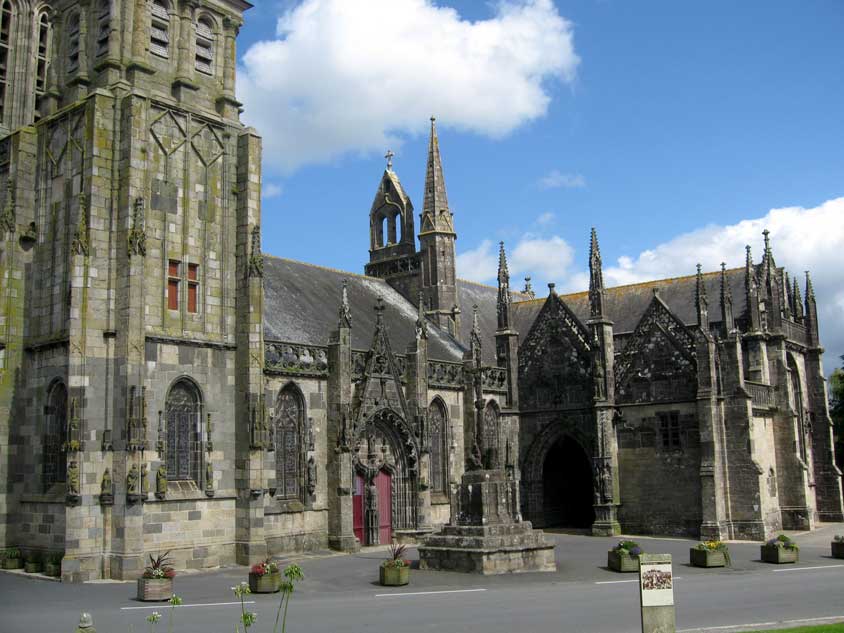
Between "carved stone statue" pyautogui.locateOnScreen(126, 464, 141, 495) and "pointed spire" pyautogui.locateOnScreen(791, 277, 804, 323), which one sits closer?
"carved stone statue" pyautogui.locateOnScreen(126, 464, 141, 495)

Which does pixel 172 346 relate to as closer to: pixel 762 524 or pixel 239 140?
pixel 239 140

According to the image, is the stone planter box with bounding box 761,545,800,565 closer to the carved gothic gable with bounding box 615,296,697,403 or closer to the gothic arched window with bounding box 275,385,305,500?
the carved gothic gable with bounding box 615,296,697,403

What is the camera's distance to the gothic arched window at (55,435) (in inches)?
996

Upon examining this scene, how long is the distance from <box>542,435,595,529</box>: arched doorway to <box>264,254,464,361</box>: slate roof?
21.5 feet

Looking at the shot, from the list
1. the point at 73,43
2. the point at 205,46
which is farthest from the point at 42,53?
the point at 205,46

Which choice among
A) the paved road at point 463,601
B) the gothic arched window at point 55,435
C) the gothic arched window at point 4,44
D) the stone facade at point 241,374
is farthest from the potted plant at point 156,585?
the gothic arched window at point 4,44

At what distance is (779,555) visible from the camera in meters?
26.2

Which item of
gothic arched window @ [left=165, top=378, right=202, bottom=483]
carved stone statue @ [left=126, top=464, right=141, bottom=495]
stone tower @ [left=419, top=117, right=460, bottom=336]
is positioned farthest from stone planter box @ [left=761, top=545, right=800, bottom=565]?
stone tower @ [left=419, top=117, right=460, bottom=336]

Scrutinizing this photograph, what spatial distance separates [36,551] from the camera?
2477 cm

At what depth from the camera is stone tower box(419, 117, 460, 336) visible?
43531 mm

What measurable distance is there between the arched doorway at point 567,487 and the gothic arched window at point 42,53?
88.0ft

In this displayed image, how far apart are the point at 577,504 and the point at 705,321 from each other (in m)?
11.7

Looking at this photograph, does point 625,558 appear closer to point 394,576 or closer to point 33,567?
point 394,576

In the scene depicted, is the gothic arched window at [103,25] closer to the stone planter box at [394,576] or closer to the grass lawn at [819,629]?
the stone planter box at [394,576]
